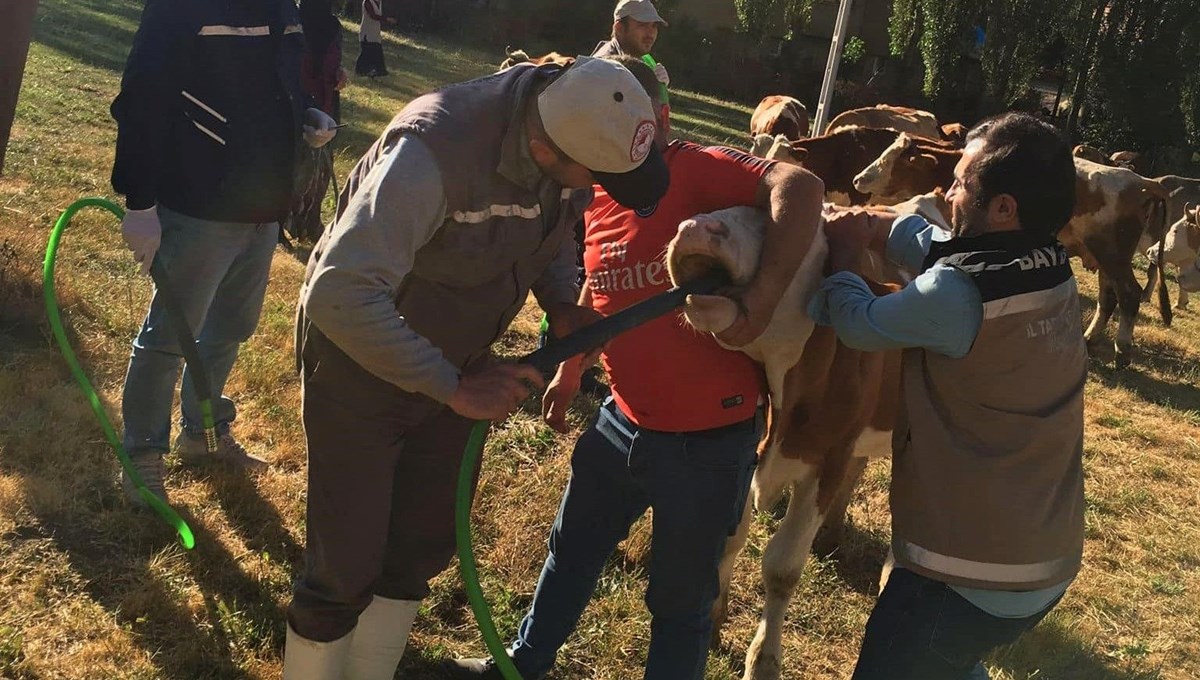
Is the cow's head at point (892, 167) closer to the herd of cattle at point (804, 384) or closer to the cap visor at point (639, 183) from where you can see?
the herd of cattle at point (804, 384)

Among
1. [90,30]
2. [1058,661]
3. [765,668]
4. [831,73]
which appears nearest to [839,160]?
[1058,661]

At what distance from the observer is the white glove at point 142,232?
3.28 metres

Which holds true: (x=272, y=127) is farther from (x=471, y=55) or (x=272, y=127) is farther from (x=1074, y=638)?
(x=471, y=55)

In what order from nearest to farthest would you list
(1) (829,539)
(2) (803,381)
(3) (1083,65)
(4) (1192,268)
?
(2) (803,381)
(1) (829,539)
(4) (1192,268)
(3) (1083,65)

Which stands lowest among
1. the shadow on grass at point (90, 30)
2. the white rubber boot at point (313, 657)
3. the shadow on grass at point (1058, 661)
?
the shadow on grass at point (1058, 661)

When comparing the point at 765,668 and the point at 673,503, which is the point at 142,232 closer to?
the point at 673,503

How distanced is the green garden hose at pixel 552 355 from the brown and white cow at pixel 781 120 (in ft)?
19.1

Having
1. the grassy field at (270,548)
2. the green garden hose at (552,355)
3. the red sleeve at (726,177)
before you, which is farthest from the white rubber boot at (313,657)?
the red sleeve at (726,177)

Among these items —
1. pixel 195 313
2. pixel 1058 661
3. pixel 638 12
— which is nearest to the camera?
pixel 195 313

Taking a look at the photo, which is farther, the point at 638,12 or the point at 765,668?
the point at 638,12

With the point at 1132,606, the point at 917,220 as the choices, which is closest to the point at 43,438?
the point at 917,220

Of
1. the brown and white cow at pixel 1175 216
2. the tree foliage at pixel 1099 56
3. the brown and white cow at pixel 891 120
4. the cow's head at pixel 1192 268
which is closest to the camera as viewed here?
the brown and white cow at pixel 891 120

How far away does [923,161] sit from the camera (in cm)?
616

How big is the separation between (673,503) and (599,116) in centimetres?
111
